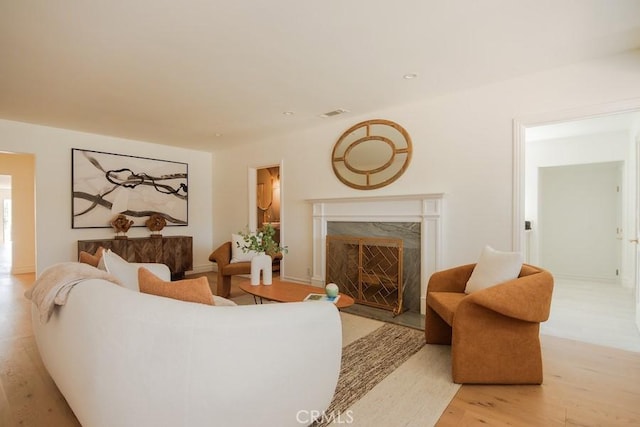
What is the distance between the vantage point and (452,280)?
2838 mm

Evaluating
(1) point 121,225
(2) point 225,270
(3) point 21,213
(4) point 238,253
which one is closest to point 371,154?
(4) point 238,253

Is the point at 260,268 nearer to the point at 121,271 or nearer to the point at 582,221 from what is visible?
the point at 121,271

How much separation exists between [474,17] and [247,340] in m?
2.37

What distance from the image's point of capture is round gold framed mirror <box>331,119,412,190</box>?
3.86 m

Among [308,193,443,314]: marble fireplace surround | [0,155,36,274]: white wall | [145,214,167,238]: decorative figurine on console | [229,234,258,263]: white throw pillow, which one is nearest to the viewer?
[308,193,443,314]: marble fireplace surround

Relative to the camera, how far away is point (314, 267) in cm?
465

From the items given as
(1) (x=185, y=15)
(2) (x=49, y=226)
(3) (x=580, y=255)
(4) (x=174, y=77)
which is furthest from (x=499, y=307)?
(2) (x=49, y=226)

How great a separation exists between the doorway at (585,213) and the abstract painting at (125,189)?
5.57m

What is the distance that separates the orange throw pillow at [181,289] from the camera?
4.85 ft

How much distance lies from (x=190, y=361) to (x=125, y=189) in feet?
16.6

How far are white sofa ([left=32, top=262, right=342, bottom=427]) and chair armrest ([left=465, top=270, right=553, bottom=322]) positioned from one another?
1118mm

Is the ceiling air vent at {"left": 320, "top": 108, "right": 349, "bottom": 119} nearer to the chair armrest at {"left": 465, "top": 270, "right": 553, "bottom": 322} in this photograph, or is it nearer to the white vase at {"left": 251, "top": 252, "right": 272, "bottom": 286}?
the white vase at {"left": 251, "top": 252, "right": 272, "bottom": 286}

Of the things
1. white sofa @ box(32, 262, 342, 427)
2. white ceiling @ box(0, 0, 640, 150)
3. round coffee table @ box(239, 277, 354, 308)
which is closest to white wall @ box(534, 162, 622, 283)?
white ceiling @ box(0, 0, 640, 150)

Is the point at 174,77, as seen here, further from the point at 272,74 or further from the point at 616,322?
the point at 616,322
